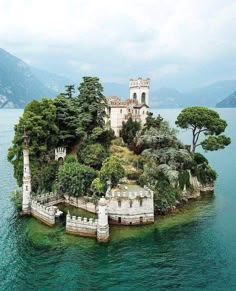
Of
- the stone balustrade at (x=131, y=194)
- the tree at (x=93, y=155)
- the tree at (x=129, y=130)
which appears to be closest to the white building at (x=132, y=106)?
the tree at (x=129, y=130)

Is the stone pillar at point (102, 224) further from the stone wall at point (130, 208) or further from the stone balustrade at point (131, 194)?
the stone balustrade at point (131, 194)

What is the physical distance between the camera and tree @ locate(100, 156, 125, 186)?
40875 millimetres

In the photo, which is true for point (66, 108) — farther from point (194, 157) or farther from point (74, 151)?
point (194, 157)

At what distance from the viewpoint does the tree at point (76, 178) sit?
43.1 meters

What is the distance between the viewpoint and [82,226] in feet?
117

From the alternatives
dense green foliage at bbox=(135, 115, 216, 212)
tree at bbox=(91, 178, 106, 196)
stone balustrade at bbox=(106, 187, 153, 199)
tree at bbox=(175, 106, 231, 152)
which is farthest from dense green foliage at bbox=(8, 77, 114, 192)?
tree at bbox=(175, 106, 231, 152)

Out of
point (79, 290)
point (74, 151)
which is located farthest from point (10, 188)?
point (79, 290)

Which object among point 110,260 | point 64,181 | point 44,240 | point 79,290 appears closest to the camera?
point 79,290

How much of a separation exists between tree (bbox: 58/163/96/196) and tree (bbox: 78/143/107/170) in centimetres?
362

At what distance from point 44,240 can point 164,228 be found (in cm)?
1241

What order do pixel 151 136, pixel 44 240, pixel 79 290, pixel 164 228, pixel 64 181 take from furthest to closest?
pixel 151 136 → pixel 64 181 → pixel 164 228 → pixel 44 240 → pixel 79 290

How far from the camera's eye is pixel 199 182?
2021 inches

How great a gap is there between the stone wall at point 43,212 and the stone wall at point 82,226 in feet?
9.10

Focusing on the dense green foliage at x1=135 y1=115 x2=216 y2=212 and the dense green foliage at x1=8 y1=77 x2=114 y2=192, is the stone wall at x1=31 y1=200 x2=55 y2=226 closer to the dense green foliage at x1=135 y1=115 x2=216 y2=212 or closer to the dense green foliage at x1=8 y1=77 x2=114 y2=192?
the dense green foliage at x1=8 y1=77 x2=114 y2=192
